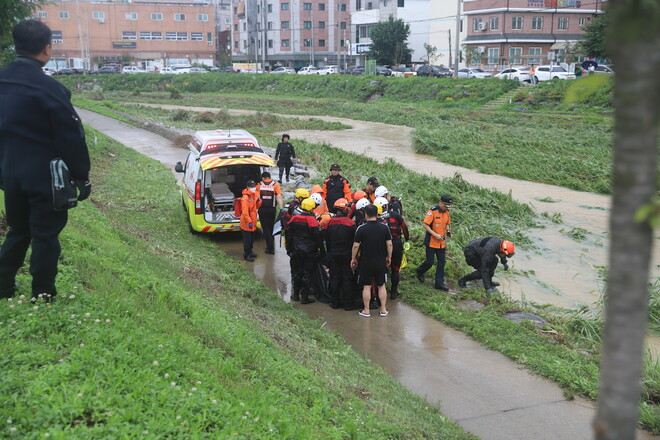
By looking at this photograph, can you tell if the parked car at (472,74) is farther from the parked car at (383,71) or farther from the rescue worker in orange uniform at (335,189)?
the rescue worker in orange uniform at (335,189)

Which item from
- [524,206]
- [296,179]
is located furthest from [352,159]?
[524,206]

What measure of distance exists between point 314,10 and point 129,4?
91.5 feet

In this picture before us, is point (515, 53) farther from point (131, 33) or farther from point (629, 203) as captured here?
point (629, 203)

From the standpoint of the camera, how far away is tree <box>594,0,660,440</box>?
69.3 inches

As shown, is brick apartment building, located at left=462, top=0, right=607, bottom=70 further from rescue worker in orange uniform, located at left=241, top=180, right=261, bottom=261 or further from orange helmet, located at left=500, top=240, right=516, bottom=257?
orange helmet, located at left=500, top=240, right=516, bottom=257

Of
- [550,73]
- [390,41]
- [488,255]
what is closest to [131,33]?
[390,41]

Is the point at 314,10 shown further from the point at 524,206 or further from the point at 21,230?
the point at 21,230

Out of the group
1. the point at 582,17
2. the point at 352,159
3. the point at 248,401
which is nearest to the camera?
the point at 248,401

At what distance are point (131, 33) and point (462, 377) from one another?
10133 cm

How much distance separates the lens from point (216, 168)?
44.5 ft

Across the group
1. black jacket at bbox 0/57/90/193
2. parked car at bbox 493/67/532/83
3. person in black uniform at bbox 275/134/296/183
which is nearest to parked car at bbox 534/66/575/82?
parked car at bbox 493/67/532/83

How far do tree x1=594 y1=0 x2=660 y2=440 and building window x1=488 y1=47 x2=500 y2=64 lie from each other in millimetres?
71311

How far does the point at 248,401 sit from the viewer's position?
4754mm

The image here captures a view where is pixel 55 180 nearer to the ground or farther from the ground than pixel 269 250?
farther from the ground
